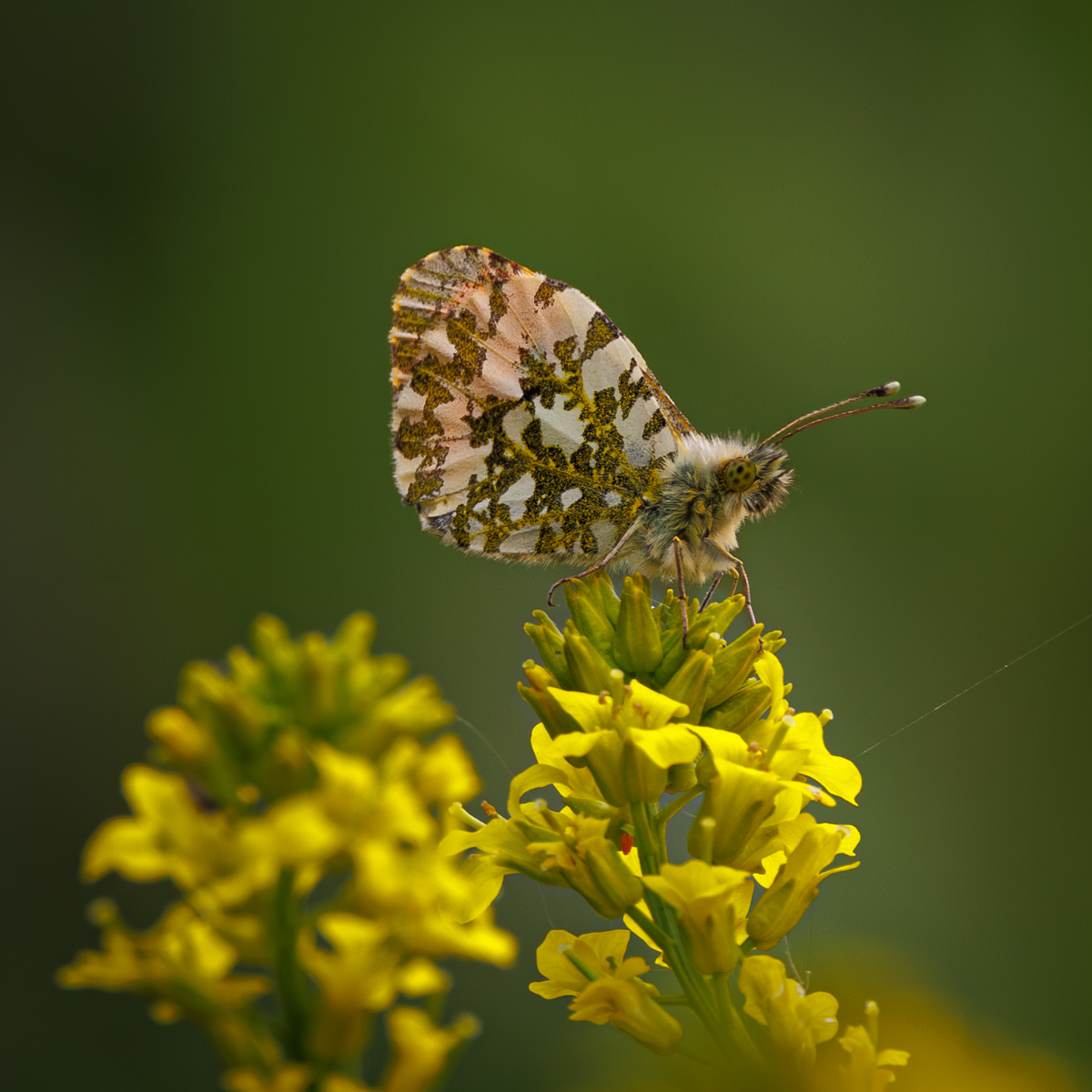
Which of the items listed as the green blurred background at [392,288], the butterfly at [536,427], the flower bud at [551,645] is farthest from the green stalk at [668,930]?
the green blurred background at [392,288]

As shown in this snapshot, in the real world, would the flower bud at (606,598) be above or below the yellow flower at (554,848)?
above

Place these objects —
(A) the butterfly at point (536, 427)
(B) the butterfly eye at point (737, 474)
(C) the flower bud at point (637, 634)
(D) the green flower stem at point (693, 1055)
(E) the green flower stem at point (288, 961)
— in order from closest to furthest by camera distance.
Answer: (E) the green flower stem at point (288, 961), (D) the green flower stem at point (693, 1055), (C) the flower bud at point (637, 634), (B) the butterfly eye at point (737, 474), (A) the butterfly at point (536, 427)

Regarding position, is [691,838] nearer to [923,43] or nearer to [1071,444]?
[1071,444]

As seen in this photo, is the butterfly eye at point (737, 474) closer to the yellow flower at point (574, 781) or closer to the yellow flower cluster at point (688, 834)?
the yellow flower cluster at point (688, 834)

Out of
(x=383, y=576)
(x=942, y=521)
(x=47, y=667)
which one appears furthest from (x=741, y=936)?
(x=47, y=667)

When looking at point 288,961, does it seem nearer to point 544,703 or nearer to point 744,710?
point 544,703

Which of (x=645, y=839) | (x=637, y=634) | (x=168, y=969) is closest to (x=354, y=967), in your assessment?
(x=168, y=969)
